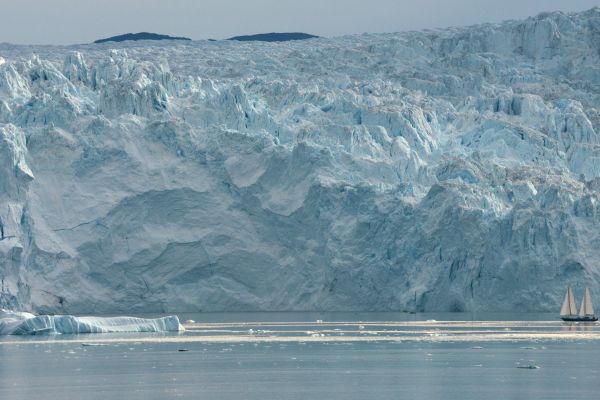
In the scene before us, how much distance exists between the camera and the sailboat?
4606 centimetres

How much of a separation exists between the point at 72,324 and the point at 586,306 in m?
18.1

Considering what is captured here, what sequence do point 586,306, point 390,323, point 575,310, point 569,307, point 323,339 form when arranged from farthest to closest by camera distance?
1. point 586,306
2. point 575,310
3. point 569,307
4. point 390,323
5. point 323,339

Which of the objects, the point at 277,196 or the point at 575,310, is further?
the point at 277,196

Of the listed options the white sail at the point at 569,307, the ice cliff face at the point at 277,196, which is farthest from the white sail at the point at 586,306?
the ice cliff face at the point at 277,196

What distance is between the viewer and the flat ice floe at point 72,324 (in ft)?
127

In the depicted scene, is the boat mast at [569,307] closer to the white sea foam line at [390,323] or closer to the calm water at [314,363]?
the white sea foam line at [390,323]

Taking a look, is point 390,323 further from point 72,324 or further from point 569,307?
point 72,324

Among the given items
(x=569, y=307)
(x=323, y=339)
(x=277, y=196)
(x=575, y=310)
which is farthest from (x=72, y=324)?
(x=575, y=310)

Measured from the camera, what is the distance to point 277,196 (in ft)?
169

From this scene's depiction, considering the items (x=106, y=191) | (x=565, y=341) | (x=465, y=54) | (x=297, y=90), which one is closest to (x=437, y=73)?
(x=465, y=54)

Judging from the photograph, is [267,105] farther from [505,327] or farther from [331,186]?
[505,327]

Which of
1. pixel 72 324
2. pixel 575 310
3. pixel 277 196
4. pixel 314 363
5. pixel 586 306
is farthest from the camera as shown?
pixel 277 196

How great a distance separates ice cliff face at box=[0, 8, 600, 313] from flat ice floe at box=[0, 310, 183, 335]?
7649 millimetres

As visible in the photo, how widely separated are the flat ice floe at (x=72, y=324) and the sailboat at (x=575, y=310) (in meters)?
13.7
